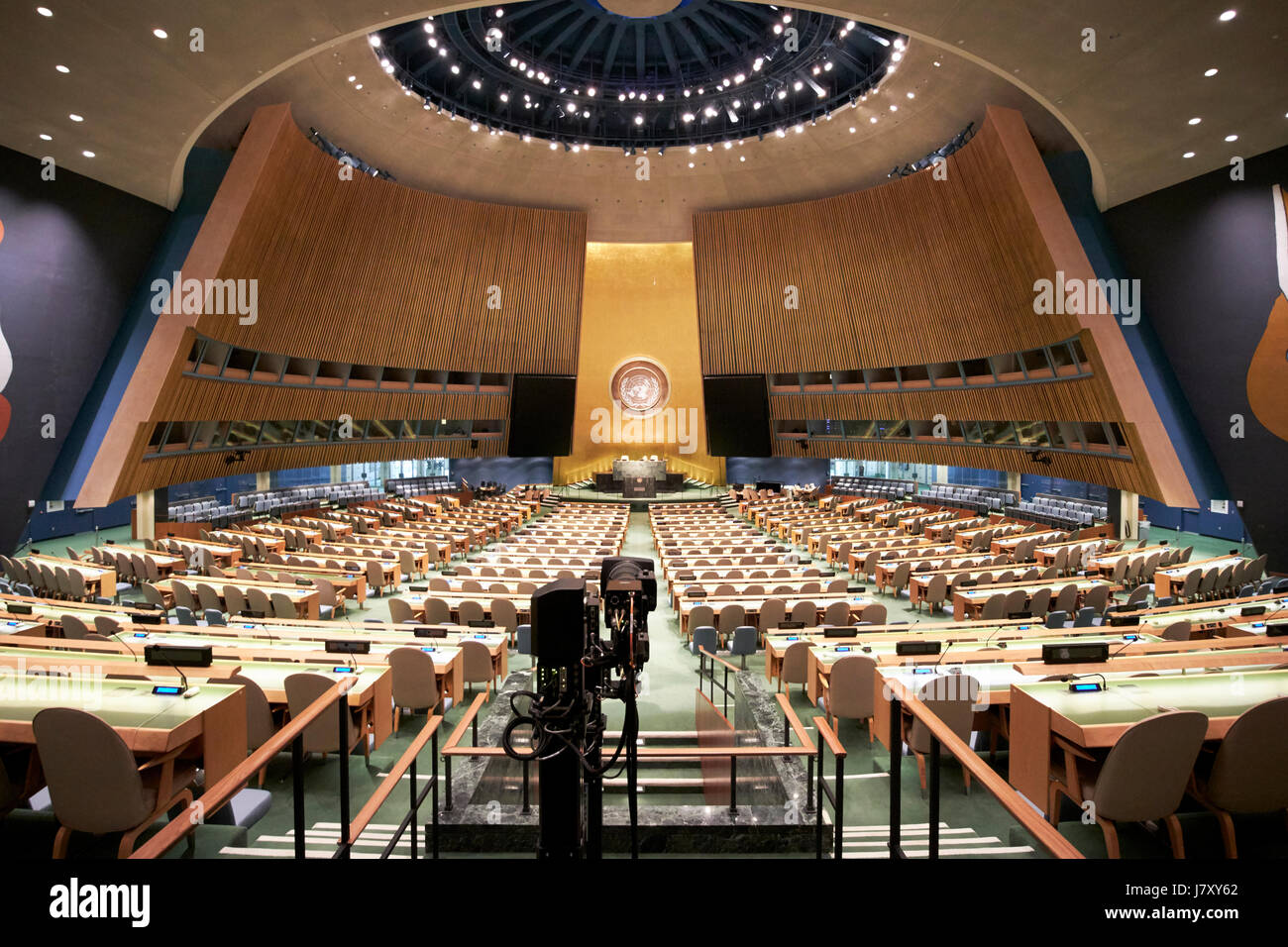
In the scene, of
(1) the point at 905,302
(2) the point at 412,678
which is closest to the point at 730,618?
(2) the point at 412,678

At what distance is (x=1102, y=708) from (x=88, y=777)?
506cm

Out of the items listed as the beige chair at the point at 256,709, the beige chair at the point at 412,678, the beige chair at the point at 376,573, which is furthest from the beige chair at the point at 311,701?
the beige chair at the point at 376,573

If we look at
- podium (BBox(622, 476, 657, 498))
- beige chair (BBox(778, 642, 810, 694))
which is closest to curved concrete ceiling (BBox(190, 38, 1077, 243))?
podium (BBox(622, 476, 657, 498))

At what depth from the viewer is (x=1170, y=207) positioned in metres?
12.8

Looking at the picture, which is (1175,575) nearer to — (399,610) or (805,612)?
(805,612)

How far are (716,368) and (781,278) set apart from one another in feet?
13.6

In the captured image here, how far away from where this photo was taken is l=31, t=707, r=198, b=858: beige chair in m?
2.89

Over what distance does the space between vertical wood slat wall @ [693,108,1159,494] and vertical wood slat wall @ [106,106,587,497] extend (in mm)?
6315

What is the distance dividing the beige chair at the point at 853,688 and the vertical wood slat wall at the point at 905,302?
12629 mm

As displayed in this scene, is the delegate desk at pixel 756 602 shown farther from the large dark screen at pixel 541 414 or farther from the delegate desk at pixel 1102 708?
the large dark screen at pixel 541 414

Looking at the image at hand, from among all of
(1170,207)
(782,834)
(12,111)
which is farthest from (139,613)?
(1170,207)

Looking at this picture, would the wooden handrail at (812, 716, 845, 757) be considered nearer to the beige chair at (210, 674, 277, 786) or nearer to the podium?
the beige chair at (210, 674, 277, 786)

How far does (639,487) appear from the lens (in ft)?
93.8
